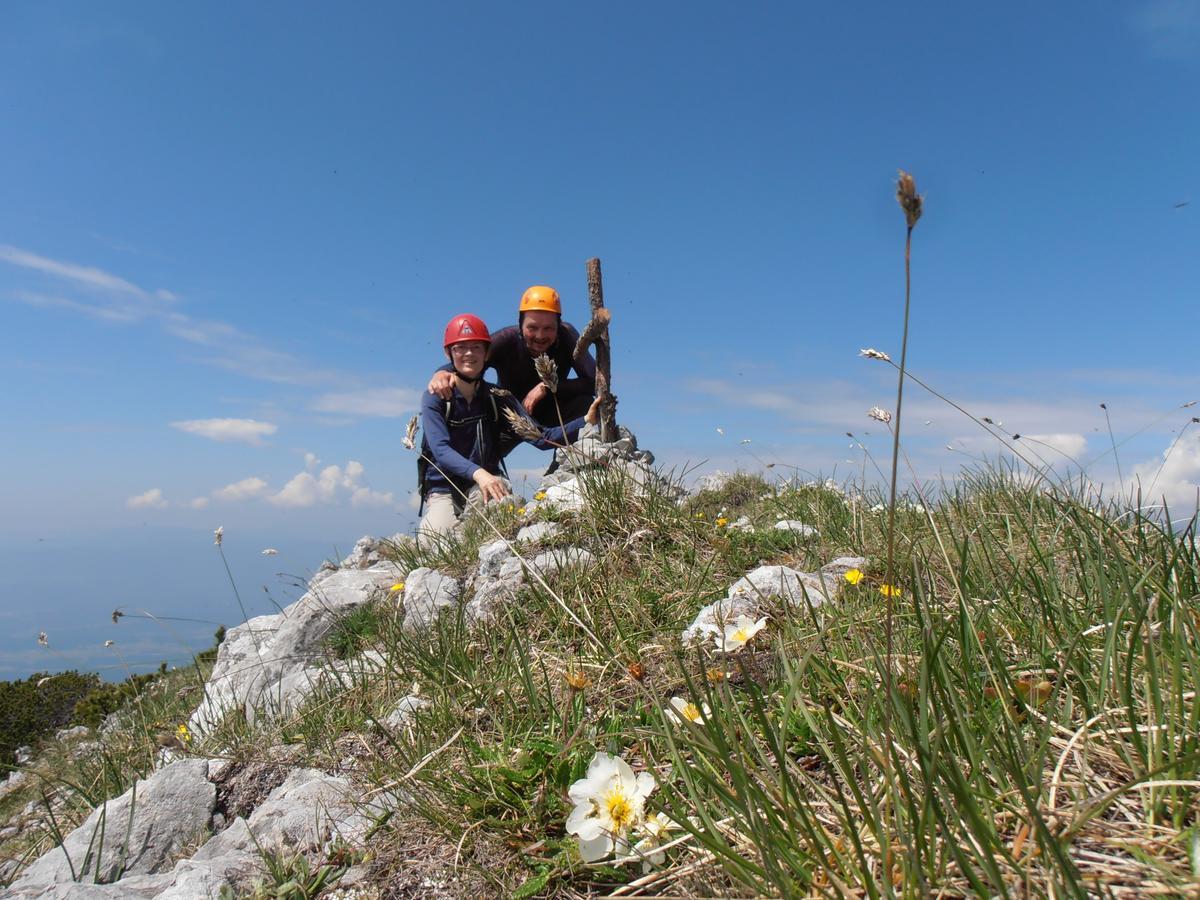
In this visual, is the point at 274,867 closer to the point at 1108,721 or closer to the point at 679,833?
the point at 679,833

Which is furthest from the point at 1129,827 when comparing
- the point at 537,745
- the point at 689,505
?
the point at 689,505

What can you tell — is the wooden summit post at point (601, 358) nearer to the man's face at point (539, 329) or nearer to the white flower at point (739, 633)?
the man's face at point (539, 329)

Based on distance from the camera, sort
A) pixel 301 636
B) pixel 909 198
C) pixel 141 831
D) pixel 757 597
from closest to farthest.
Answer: pixel 909 198 → pixel 141 831 → pixel 757 597 → pixel 301 636

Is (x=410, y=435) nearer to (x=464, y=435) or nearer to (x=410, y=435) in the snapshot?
(x=410, y=435)

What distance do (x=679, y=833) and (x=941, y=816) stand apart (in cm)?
67

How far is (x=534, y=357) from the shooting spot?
10.6 m

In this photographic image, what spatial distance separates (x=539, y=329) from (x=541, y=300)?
0.41m

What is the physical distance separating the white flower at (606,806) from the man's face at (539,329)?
28.8 feet

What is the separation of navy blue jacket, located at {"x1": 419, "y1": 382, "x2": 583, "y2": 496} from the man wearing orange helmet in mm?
265

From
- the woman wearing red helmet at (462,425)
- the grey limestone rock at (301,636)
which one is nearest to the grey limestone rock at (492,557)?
the grey limestone rock at (301,636)

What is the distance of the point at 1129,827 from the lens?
1.39m

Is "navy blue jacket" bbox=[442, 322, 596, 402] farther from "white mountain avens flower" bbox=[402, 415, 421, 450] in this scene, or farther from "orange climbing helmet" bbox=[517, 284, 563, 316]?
"white mountain avens flower" bbox=[402, 415, 421, 450]

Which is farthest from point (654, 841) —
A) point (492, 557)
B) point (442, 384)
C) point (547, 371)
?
point (442, 384)

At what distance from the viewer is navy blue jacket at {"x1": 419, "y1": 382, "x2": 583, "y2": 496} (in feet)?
31.7
